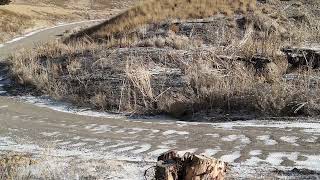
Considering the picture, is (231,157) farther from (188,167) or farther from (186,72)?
(186,72)

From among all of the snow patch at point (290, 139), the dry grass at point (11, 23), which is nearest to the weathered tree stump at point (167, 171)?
the snow patch at point (290, 139)

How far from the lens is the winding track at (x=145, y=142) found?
7.42m

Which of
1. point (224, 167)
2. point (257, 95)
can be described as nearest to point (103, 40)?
point (257, 95)

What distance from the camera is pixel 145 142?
919 cm

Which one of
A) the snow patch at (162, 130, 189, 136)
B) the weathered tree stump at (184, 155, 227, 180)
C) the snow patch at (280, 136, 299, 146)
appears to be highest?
the weathered tree stump at (184, 155, 227, 180)

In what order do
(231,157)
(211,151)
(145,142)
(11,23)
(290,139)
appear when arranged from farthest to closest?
(11,23), (145,142), (290,139), (211,151), (231,157)

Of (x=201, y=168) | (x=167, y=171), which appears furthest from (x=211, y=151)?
(x=167, y=171)

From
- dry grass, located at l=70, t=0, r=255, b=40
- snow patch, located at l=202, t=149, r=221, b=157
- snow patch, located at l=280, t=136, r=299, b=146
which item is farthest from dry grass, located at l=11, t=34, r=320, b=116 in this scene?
dry grass, located at l=70, t=0, r=255, b=40

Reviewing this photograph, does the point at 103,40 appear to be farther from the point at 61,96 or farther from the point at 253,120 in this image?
the point at 253,120

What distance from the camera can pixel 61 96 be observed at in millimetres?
14344

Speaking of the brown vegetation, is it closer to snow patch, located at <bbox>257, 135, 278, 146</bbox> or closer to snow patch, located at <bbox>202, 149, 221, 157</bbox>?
snow patch, located at <bbox>257, 135, 278, 146</bbox>

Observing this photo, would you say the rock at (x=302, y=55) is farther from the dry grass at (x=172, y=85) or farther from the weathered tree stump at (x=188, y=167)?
the weathered tree stump at (x=188, y=167)

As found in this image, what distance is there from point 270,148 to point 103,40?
15789 mm

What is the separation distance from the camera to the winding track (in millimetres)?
7421
